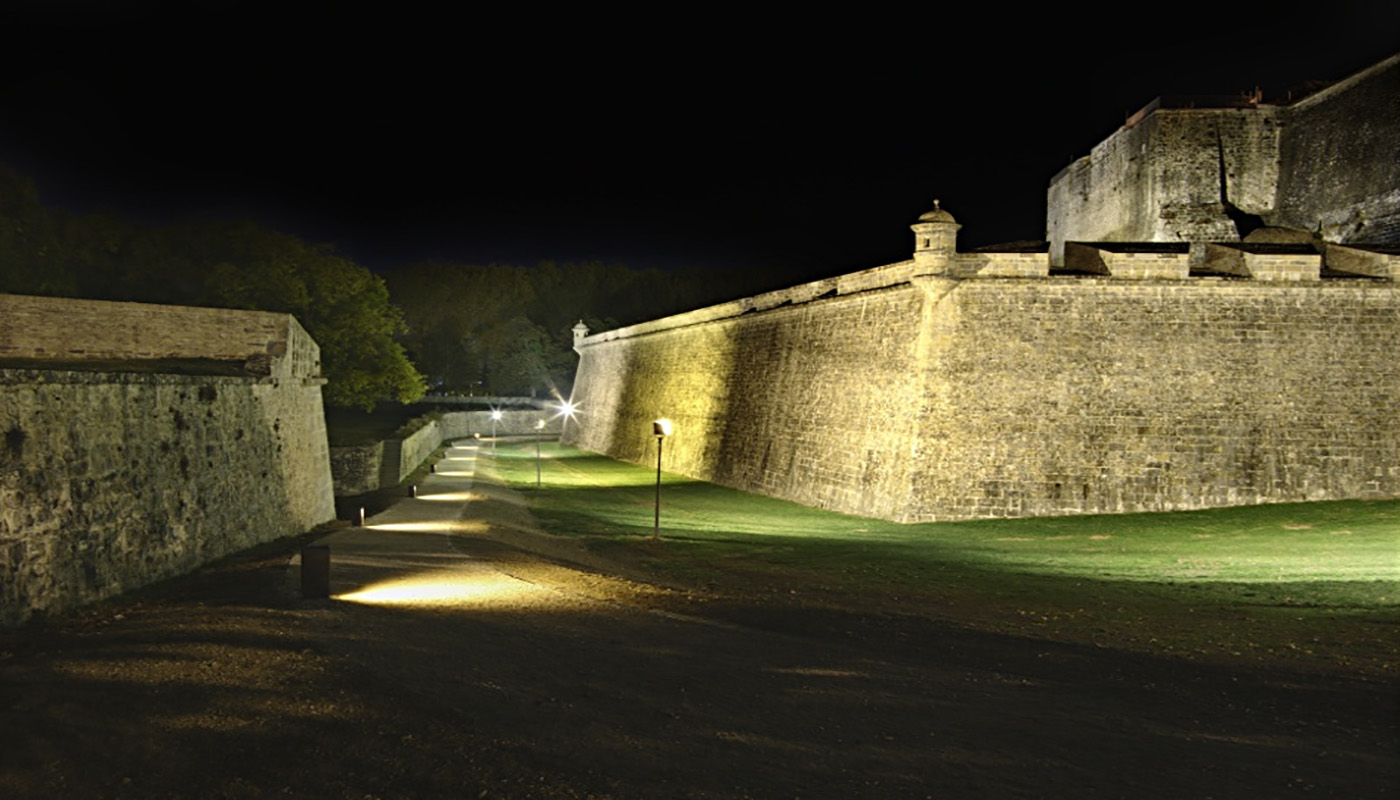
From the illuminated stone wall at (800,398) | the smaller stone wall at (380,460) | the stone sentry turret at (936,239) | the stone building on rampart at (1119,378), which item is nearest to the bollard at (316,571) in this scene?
the stone building on rampart at (1119,378)

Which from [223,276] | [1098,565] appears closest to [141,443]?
[1098,565]

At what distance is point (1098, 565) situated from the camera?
15688 millimetres

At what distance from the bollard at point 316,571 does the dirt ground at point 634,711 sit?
0.17m

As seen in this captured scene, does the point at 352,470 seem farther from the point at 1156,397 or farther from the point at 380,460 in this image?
the point at 1156,397

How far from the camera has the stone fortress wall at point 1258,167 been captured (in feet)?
85.9

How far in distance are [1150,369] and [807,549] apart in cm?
916

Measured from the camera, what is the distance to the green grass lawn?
1077 cm

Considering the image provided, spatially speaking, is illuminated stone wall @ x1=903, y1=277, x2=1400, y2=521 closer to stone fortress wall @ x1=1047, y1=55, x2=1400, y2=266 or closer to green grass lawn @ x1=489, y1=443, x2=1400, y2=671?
green grass lawn @ x1=489, y1=443, x2=1400, y2=671

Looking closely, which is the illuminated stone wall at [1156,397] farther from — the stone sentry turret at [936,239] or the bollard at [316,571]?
the bollard at [316,571]

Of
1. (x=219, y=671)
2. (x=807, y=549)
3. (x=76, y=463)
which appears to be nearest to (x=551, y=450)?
(x=807, y=549)

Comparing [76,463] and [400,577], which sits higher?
[76,463]

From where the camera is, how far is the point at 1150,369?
834 inches

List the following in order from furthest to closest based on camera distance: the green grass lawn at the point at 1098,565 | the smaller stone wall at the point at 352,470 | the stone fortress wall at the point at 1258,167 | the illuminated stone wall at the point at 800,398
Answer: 1. the smaller stone wall at the point at 352,470
2. the stone fortress wall at the point at 1258,167
3. the illuminated stone wall at the point at 800,398
4. the green grass lawn at the point at 1098,565

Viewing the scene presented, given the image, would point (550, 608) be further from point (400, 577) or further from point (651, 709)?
point (651, 709)
